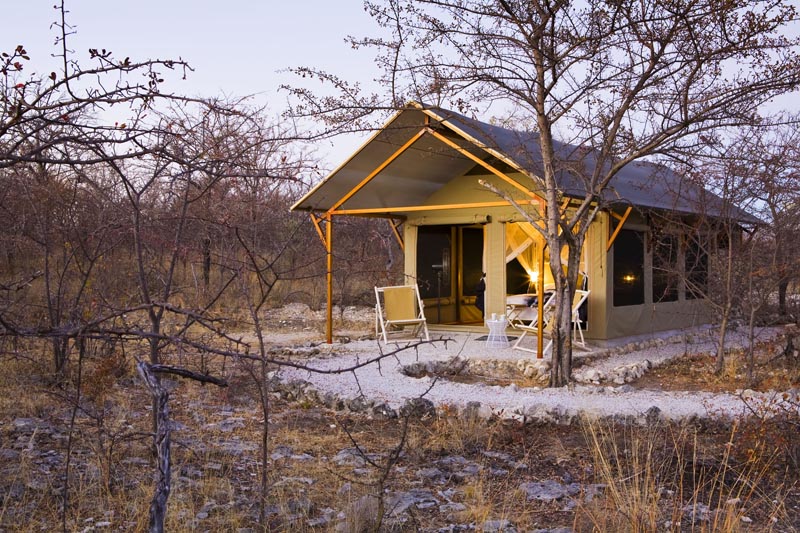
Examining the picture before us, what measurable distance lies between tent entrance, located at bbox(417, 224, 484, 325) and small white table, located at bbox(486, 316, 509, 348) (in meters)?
2.05

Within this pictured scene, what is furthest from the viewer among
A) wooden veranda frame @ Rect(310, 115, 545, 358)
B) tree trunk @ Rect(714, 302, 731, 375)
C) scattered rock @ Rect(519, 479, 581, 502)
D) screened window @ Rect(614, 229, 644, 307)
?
screened window @ Rect(614, 229, 644, 307)

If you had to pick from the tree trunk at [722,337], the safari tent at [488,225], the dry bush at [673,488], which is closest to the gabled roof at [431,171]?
the safari tent at [488,225]

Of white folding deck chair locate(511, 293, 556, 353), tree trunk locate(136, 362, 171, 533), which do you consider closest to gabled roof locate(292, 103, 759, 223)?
white folding deck chair locate(511, 293, 556, 353)

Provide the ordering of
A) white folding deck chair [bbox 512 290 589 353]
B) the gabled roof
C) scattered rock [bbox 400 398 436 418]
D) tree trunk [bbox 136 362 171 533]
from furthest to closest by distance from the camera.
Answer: white folding deck chair [bbox 512 290 589 353], the gabled roof, scattered rock [bbox 400 398 436 418], tree trunk [bbox 136 362 171 533]

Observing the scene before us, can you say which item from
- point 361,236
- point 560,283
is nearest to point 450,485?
point 560,283

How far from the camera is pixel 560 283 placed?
7.09m

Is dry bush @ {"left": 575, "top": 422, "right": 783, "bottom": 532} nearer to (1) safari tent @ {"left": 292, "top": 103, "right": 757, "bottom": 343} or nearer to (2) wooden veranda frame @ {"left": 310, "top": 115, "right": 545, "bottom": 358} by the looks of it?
(2) wooden veranda frame @ {"left": 310, "top": 115, "right": 545, "bottom": 358}

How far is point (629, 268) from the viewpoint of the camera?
11.1m

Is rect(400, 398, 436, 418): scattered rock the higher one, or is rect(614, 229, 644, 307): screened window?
rect(614, 229, 644, 307): screened window

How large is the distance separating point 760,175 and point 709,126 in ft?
4.98

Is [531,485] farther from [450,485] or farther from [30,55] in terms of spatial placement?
[30,55]

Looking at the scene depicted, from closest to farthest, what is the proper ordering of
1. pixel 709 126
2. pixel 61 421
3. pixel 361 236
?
pixel 61 421, pixel 709 126, pixel 361 236

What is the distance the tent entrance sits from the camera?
1223 cm

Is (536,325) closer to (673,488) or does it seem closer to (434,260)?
(434,260)
